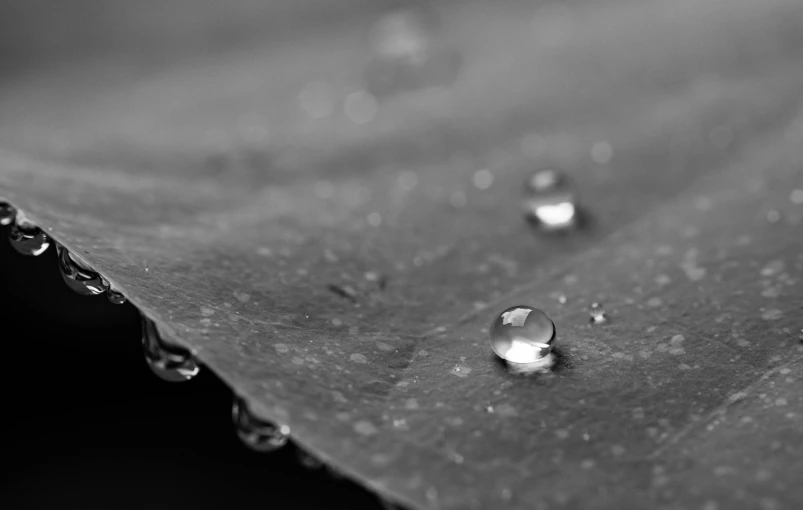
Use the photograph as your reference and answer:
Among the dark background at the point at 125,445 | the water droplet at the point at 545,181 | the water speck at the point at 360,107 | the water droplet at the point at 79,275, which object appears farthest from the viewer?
the water speck at the point at 360,107

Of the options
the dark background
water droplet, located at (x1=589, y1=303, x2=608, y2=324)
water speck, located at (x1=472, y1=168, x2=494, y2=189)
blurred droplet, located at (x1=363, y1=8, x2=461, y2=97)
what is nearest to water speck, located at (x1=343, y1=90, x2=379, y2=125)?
blurred droplet, located at (x1=363, y1=8, x2=461, y2=97)

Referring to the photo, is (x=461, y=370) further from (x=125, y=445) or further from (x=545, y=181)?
(x=125, y=445)

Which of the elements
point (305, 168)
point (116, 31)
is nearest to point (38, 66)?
point (116, 31)


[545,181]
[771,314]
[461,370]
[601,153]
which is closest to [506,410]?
[461,370]

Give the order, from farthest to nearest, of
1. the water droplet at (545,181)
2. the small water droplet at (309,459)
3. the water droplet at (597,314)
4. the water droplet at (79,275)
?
the water droplet at (545,181)
the water droplet at (597,314)
the water droplet at (79,275)
the small water droplet at (309,459)

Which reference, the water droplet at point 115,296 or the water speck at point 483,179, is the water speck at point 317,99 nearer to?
the water speck at point 483,179

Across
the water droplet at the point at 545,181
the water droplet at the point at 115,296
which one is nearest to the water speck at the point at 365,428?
the water droplet at the point at 115,296

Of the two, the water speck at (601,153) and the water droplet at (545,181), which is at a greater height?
the water speck at (601,153)
